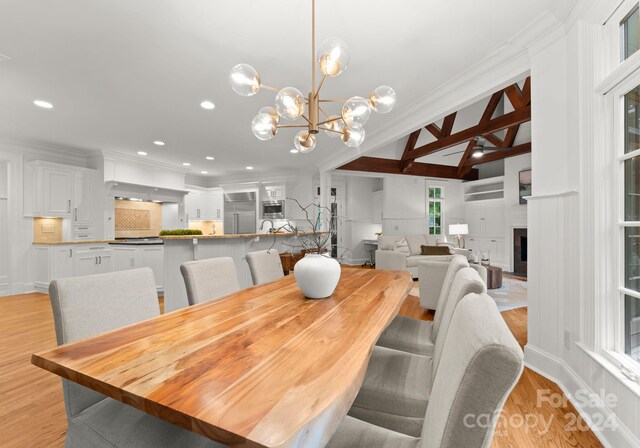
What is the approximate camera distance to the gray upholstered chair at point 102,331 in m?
0.90

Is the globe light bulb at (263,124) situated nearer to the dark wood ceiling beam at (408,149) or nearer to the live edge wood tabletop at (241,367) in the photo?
the live edge wood tabletop at (241,367)

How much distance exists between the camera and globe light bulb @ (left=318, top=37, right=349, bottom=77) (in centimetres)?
158

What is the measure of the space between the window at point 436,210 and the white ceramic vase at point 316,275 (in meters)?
7.71

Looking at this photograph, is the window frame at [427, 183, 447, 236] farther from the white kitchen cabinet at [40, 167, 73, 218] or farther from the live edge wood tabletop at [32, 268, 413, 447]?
the white kitchen cabinet at [40, 167, 73, 218]

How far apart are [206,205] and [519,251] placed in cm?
830

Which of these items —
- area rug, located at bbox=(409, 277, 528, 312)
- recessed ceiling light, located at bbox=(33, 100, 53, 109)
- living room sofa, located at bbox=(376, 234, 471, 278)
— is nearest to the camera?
recessed ceiling light, located at bbox=(33, 100, 53, 109)

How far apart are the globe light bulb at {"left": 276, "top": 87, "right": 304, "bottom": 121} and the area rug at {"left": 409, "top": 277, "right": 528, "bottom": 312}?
3.70 metres

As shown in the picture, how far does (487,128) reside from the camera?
4965 mm

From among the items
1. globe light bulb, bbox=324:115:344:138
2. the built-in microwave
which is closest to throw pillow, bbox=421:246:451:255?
the built-in microwave

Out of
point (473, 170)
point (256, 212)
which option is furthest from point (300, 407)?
point (473, 170)

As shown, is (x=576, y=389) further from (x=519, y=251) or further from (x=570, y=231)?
(x=519, y=251)

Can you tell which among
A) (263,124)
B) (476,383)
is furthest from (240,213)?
(476,383)

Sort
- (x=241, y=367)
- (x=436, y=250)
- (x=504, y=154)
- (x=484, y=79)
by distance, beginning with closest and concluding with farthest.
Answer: (x=241, y=367), (x=484, y=79), (x=436, y=250), (x=504, y=154)

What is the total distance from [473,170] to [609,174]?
7.84 metres
